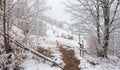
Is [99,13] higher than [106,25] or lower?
higher

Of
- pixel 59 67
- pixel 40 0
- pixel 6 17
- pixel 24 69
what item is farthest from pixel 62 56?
pixel 40 0

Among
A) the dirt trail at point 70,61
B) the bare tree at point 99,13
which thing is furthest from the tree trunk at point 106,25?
the dirt trail at point 70,61

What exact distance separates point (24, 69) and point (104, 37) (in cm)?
737

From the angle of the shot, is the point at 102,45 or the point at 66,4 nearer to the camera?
the point at 102,45

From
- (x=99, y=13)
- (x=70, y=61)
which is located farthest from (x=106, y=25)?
(x=70, y=61)

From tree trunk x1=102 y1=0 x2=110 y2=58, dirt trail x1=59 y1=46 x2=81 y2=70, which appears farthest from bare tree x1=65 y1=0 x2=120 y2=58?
dirt trail x1=59 y1=46 x2=81 y2=70

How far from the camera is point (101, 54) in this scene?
1897cm

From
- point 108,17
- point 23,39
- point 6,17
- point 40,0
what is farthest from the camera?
point 40,0

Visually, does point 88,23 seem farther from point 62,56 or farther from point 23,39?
point 23,39

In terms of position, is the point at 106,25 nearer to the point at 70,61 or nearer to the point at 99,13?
the point at 99,13

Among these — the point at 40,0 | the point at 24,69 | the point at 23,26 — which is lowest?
the point at 24,69

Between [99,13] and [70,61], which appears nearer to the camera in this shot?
[70,61]

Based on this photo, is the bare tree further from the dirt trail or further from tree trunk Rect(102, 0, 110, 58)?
the dirt trail

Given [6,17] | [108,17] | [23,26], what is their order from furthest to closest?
[23,26] → [108,17] → [6,17]
